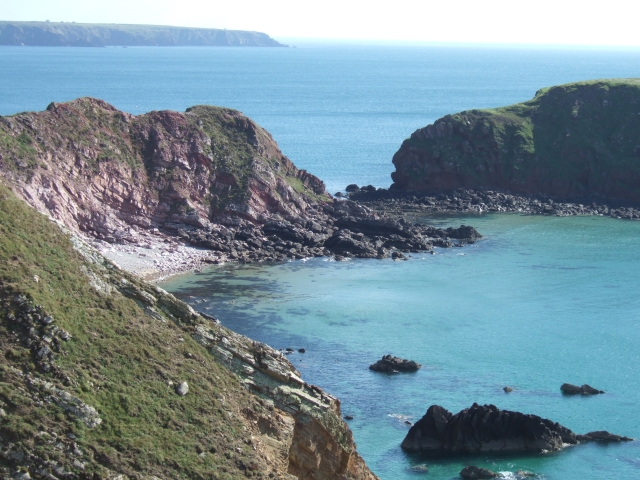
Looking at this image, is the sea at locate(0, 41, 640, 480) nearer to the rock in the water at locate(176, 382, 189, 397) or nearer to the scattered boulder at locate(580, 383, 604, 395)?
the scattered boulder at locate(580, 383, 604, 395)

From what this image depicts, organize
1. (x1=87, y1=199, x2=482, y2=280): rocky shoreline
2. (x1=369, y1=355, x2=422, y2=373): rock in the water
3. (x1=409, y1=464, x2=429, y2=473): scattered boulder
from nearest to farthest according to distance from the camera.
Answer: (x1=409, y1=464, x2=429, y2=473): scattered boulder < (x1=369, y1=355, x2=422, y2=373): rock in the water < (x1=87, y1=199, x2=482, y2=280): rocky shoreline

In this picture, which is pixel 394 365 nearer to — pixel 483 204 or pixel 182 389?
pixel 182 389

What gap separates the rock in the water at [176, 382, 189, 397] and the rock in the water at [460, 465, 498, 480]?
2286 cm

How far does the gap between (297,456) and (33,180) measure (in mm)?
61279

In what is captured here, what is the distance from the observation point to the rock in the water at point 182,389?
1108 inches

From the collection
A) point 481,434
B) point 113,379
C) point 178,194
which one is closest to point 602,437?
point 481,434

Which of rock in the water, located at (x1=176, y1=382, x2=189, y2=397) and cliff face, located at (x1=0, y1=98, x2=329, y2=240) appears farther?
cliff face, located at (x1=0, y1=98, x2=329, y2=240)

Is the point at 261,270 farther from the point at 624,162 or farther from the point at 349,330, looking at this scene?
the point at 624,162

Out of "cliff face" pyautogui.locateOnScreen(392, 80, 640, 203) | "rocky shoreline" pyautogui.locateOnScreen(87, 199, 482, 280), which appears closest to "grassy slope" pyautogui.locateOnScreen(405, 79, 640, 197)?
"cliff face" pyautogui.locateOnScreen(392, 80, 640, 203)

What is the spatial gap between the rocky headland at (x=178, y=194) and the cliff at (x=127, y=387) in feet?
169

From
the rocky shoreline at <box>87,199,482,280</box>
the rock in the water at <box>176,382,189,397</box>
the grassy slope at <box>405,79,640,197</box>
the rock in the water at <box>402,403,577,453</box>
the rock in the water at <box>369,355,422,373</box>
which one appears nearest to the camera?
the rock in the water at <box>176,382,189,397</box>

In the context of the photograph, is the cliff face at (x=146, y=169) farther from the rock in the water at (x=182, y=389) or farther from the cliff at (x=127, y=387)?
the rock in the water at (x=182, y=389)

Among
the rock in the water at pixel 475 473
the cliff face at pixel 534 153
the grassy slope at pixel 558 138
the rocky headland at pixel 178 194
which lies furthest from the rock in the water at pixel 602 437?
the grassy slope at pixel 558 138

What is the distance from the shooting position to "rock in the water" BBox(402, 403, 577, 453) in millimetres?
50031
